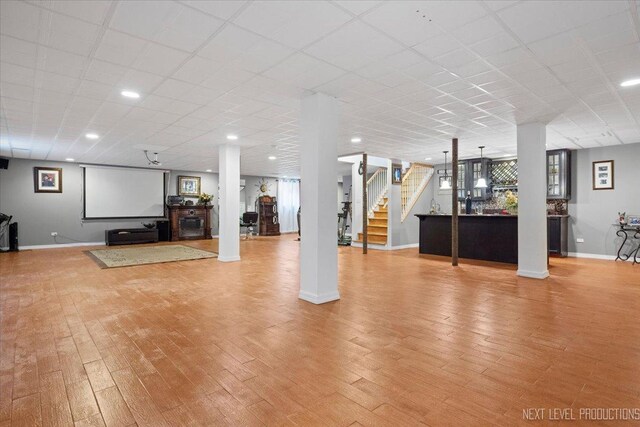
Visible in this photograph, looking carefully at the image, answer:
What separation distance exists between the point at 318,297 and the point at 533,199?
403cm

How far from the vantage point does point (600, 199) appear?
7.49m

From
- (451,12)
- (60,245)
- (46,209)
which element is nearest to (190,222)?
(60,245)

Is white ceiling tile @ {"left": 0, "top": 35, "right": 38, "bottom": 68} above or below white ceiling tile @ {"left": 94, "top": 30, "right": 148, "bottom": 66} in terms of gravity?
below

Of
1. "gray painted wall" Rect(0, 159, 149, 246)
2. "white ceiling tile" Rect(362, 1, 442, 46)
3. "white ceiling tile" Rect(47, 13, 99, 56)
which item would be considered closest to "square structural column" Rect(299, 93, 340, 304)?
"white ceiling tile" Rect(362, 1, 442, 46)

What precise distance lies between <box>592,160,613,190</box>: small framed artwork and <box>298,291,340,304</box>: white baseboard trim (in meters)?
7.39

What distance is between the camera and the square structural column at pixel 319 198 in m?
3.88

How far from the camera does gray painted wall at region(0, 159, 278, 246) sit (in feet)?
29.5

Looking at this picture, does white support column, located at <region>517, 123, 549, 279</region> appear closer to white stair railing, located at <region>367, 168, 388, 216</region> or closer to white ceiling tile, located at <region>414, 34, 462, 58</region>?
white ceiling tile, located at <region>414, 34, 462, 58</region>

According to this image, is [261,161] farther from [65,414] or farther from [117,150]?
[65,414]

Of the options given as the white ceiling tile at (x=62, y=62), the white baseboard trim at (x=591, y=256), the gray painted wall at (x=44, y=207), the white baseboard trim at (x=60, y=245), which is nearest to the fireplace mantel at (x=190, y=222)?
the gray painted wall at (x=44, y=207)

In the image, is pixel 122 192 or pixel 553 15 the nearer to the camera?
pixel 553 15

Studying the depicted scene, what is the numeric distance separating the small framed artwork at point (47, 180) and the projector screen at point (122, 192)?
661 mm

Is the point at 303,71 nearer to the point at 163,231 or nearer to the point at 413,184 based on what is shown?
the point at 413,184

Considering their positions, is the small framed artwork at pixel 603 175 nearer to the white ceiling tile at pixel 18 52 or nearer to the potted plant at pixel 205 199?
the white ceiling tile at pixel 18 52
